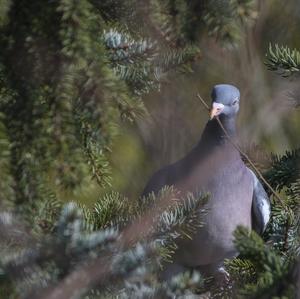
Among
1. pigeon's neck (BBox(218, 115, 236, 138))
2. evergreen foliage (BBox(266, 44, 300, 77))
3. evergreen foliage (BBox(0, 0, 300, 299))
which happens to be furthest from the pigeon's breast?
evergreen foliage (BBox(0, 0, 300, 299))

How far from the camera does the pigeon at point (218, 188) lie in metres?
2.03

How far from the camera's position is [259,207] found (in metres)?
2.11

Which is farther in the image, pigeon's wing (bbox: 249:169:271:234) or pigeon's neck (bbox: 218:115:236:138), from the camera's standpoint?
pigeon's neck (bbox: 218:115:236:138)

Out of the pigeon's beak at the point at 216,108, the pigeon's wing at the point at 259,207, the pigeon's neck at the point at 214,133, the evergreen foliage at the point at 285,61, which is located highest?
the evergreen foliage at the point at 285,61

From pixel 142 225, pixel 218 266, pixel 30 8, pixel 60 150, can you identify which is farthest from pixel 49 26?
pixel 218 266

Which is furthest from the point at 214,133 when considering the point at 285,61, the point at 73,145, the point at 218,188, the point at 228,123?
the point at 73,145

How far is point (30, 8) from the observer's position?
1.12 meters

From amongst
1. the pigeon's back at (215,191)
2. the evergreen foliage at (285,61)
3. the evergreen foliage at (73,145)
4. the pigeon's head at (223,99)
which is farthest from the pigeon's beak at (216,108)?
the evergreen foliage at (73,145)

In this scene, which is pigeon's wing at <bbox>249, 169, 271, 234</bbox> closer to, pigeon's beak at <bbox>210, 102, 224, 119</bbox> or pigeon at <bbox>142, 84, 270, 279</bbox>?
pigeon at <bbox>142, 84, 270, 279</bbox>

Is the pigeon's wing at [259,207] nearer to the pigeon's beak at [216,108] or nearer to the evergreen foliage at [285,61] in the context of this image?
the pigeon's beak at [216,108]

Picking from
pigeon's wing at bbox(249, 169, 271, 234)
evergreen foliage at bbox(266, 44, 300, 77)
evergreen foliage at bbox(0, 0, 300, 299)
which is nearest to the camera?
evergreen foliage at bbox(0, 0, 300, 299)

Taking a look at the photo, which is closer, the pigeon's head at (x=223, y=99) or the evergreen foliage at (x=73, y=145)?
the evergreen foliage at (x=73, y=145)

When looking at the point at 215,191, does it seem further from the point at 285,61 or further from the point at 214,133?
the point at 285,61

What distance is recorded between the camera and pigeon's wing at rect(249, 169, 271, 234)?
202 cm
